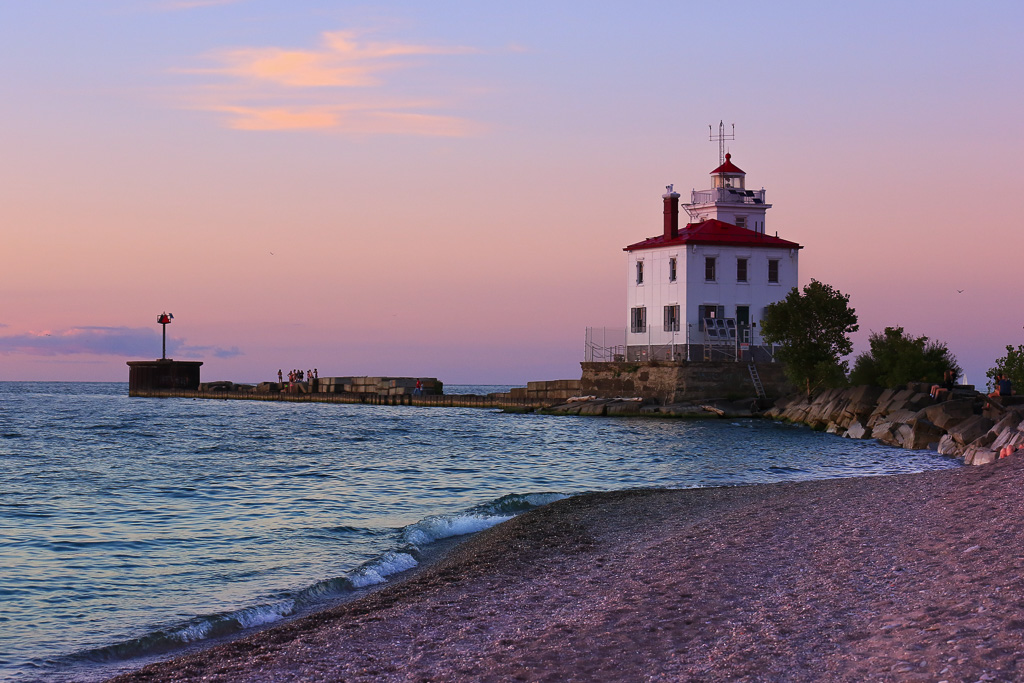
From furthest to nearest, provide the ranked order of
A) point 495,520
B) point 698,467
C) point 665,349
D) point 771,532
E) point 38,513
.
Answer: point 665,349 → point 698,467 → point 38,513 → point 495,520 → point 771,532

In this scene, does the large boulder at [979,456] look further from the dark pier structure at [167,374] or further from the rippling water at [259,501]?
the dark pier structure at [167,374]

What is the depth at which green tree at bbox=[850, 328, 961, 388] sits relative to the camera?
44312mm

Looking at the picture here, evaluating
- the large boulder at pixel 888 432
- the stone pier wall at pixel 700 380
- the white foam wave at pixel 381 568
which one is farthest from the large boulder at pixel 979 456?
the stone pier wall at pixel 700 380

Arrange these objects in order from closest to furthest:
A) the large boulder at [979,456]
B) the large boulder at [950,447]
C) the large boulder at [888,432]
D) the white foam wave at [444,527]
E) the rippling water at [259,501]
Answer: the rippling water at [259,501]
the white foam wave at [444,527]
the large boulder at [979,456]
the large boulder at [950,447]
the large boulder at [888,432]

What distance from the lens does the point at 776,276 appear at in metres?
52.5

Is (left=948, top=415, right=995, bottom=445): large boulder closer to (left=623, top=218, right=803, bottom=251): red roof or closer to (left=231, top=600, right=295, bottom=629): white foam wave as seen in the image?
(left=231, top=600, right=295, bottom=629): white foam wave

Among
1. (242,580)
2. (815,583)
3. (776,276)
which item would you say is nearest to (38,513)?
(242,580)

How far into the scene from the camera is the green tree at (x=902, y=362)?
44.3m

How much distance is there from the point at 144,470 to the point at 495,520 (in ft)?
47.5

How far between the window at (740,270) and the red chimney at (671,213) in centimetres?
369

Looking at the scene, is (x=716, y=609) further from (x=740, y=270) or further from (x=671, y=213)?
(x=671, y=213)

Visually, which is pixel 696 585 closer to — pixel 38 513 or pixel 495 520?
pixel 495 520

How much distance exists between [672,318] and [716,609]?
4431 cm

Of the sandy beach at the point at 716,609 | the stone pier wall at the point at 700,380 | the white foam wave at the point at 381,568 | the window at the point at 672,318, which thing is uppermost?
the window at the point at 672,318
